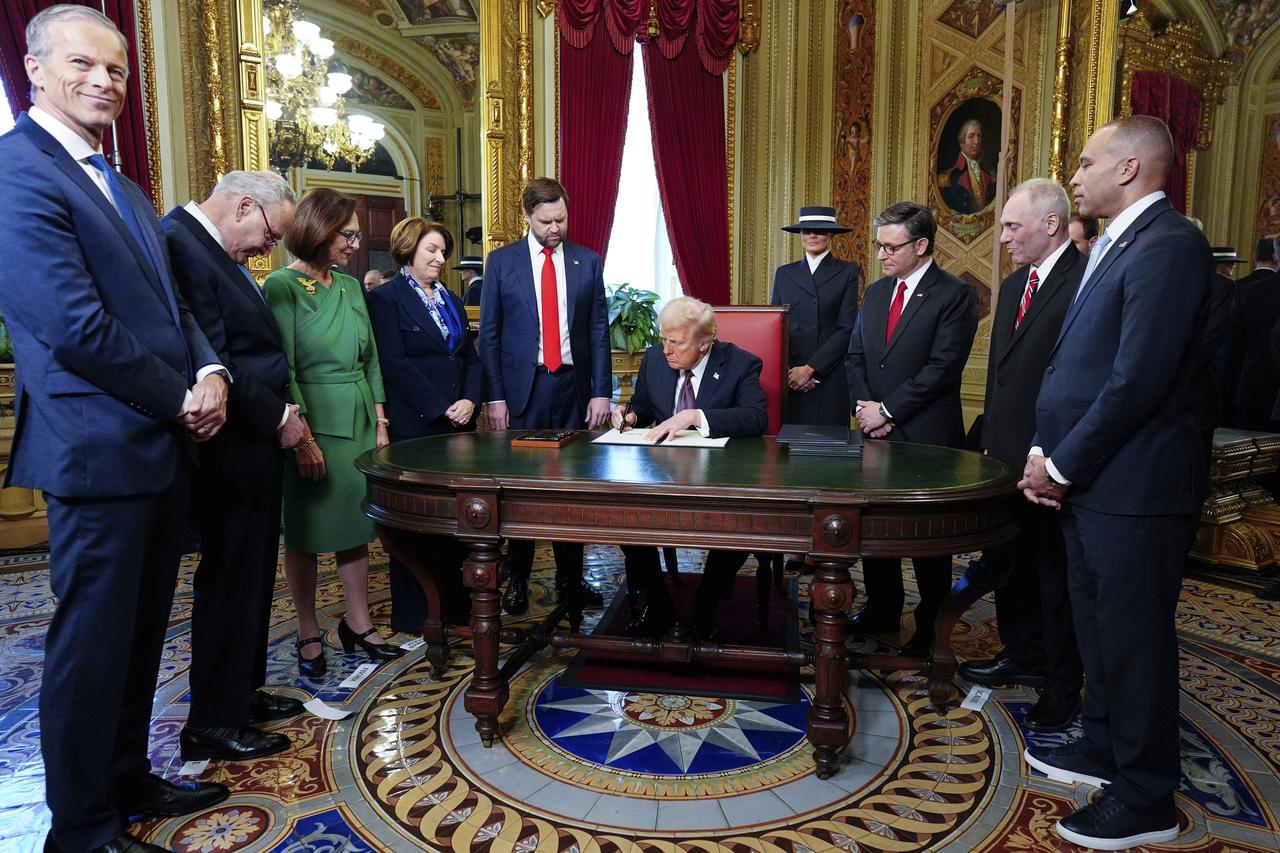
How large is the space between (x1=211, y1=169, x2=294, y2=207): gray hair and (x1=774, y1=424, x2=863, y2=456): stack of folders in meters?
1.87

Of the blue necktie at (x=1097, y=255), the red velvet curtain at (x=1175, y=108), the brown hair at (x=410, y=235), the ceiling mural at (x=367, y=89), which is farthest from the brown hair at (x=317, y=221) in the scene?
the red velvet curtain at (x=1175, y=108)

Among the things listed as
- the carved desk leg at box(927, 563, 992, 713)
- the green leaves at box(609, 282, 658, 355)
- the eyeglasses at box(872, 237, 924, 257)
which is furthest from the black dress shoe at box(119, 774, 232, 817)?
the green leaves at box(609, 282, 658, 355)

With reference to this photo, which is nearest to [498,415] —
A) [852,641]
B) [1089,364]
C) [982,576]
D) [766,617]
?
[766,617]

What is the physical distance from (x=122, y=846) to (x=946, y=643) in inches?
99.5

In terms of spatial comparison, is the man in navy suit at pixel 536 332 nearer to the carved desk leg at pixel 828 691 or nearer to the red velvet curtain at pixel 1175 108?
the carved desk leg at pixel 828 691

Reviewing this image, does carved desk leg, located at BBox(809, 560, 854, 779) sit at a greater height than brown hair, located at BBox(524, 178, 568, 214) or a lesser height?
lesser

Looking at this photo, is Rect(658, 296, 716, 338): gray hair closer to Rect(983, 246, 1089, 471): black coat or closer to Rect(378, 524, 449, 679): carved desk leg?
Rect(983, 246, 1089, 471): black coat

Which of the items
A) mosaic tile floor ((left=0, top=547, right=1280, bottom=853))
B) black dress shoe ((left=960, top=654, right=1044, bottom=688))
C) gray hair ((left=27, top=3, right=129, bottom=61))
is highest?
gray hair ((left=27, top=3, right=129, bottom=61))

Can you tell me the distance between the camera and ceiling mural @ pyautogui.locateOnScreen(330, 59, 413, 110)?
5.67 metres

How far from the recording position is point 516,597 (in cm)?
412

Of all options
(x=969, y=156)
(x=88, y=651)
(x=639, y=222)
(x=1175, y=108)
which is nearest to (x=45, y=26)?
(x=88, y=651)

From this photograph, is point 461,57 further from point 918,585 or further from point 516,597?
point 918,585

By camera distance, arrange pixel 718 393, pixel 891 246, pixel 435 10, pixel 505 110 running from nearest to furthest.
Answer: pixel 718 393
pixel 891 246
pixel 435 10
pixel 505 110

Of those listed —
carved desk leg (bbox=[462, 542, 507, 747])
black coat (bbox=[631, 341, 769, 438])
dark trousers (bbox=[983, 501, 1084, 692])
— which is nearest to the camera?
carved desk leg (bbox=[462, 542, 507, 747])
